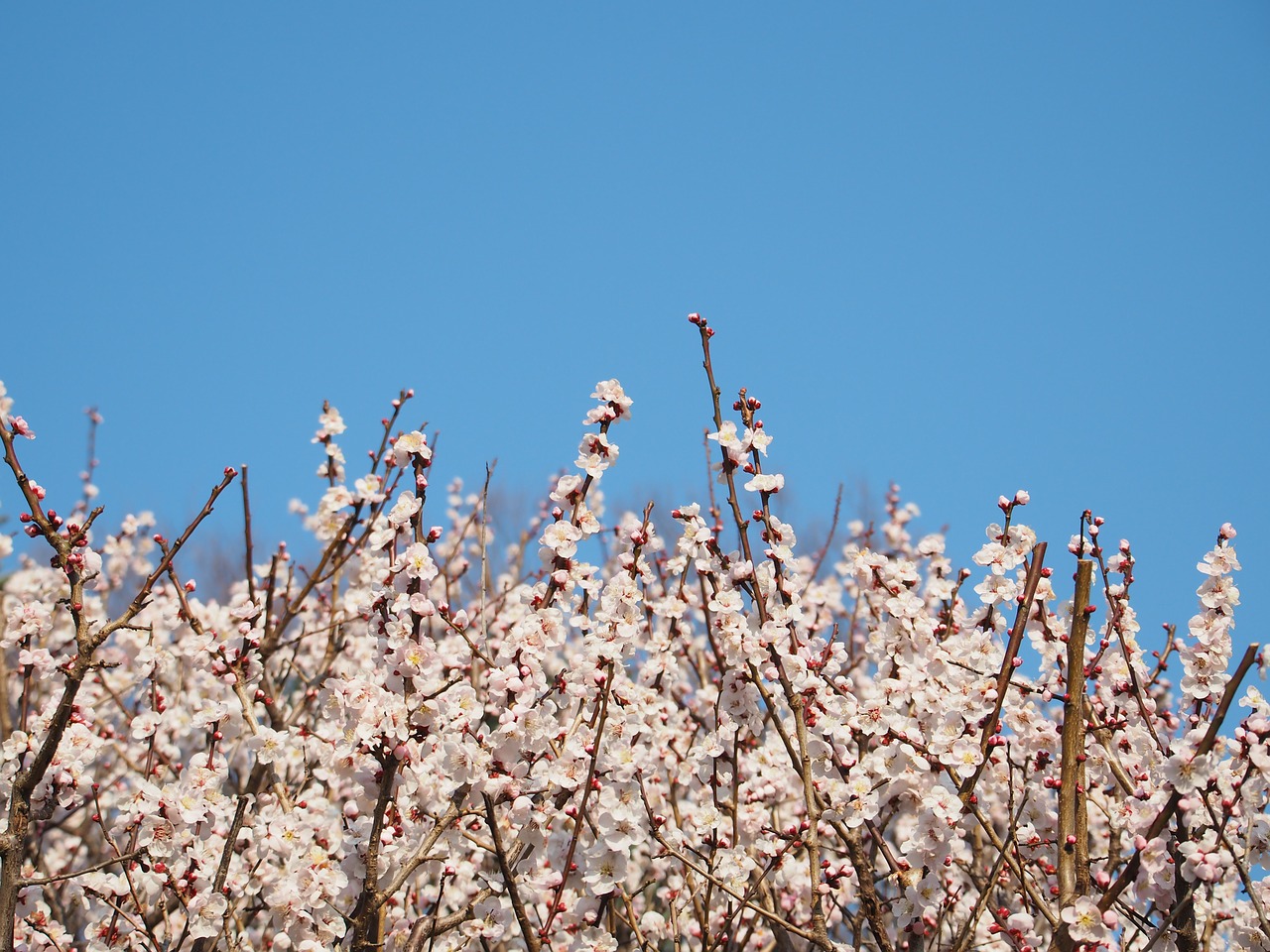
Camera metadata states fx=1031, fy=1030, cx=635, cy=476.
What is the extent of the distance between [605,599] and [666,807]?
1.78 metres

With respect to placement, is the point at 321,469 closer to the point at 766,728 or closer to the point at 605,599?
the point at 605,599

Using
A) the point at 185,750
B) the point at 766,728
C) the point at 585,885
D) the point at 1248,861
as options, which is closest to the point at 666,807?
the point at 766,728

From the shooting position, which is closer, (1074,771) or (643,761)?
(1074,771)

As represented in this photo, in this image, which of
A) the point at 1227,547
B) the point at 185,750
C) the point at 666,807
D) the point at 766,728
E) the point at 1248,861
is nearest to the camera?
the point at 1248,861

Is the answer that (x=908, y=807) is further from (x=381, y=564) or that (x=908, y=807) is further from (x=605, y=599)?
(x=381, y=564)

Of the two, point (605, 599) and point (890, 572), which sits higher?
point (890, 572)

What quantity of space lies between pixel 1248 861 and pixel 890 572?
53.0 inches

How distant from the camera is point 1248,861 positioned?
2.86 meters

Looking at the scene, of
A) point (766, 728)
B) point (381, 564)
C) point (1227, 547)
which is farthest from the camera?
point (766, 728)

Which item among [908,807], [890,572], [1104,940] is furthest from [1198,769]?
[890,572]

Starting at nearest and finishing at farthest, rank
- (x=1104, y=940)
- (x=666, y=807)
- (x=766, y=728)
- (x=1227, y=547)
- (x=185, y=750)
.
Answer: (x=1104, y=940) < (x=1227, y=547) < (x=666, y=807) < (x=766, y=728) < (x=185, y=750)

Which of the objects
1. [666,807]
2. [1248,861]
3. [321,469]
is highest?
[321,469]

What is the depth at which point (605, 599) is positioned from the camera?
3.24 m

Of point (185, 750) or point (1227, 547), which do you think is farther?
point (185, 750)
